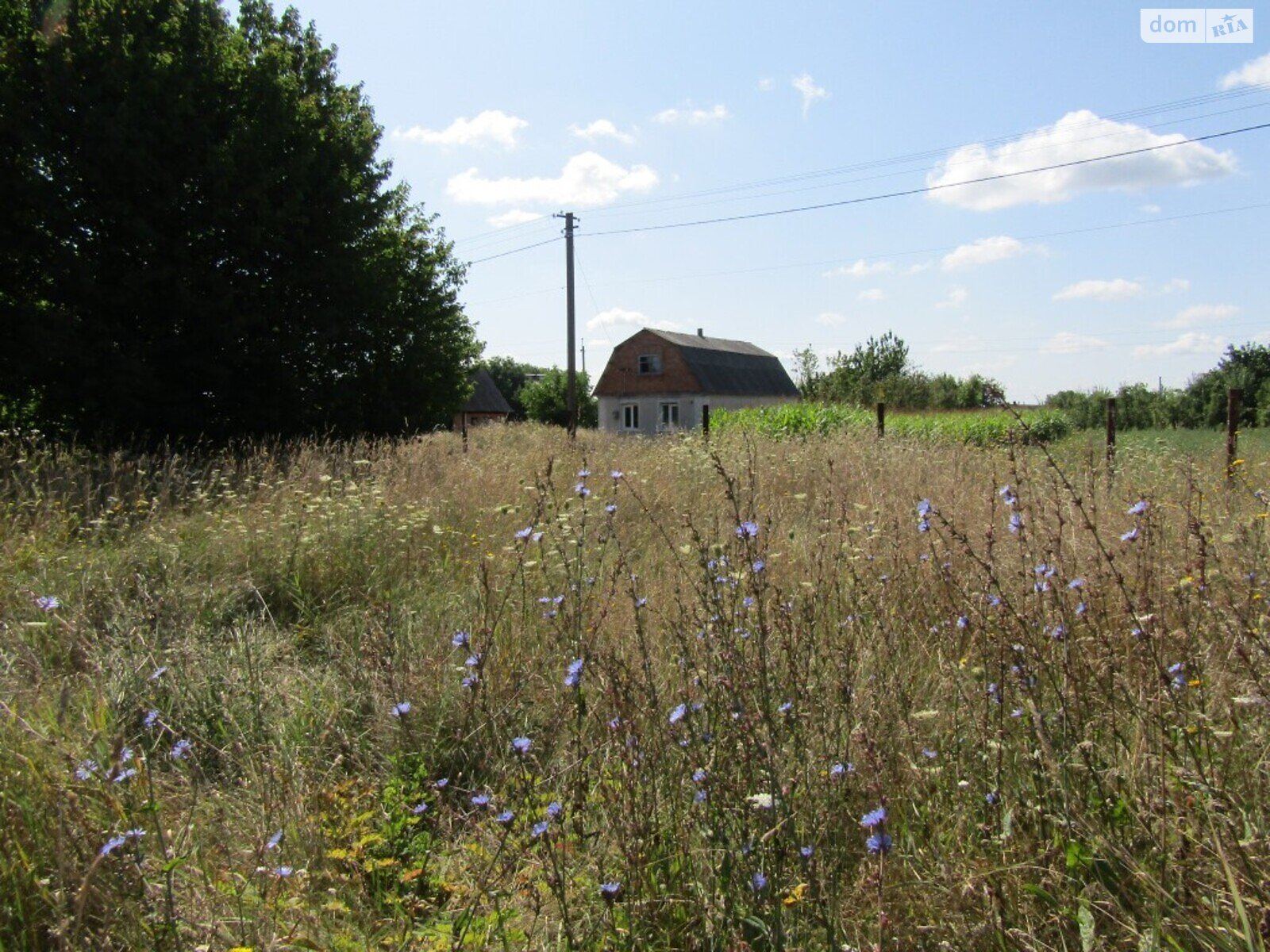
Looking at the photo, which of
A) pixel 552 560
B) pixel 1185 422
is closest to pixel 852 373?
pixel 1185 422

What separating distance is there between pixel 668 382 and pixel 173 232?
108 ft

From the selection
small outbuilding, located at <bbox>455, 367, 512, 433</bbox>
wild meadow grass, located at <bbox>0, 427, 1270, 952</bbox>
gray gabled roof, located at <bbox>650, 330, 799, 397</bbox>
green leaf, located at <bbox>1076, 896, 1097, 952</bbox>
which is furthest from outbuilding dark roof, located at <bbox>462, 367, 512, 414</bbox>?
green leaf, located at <bbox>1076, 896, 1097, 952</bbox>

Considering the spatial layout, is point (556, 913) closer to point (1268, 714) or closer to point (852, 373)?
point (1268, 714)

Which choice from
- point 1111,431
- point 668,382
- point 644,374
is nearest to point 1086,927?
point 1111,431

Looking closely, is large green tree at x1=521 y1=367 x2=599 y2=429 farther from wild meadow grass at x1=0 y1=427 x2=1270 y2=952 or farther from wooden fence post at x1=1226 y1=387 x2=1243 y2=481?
wild meadow grass at x1=0 y1=427 x2=1270 y2=952

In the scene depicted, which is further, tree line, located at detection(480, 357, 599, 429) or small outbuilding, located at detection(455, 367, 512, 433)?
tree line, located at detection(480, 357, 599, 429)

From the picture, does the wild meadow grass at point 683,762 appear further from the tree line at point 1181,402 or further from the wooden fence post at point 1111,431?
the tree line at point 1181,402

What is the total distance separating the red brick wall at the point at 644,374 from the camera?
149ft

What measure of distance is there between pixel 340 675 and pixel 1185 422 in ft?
98.4

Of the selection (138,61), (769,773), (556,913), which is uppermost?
(138,61)

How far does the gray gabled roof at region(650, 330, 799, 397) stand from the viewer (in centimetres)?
4578

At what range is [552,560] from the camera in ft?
16.4

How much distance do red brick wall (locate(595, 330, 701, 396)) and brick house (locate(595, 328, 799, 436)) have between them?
4 cm

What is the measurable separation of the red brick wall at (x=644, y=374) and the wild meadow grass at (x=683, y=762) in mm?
40980
